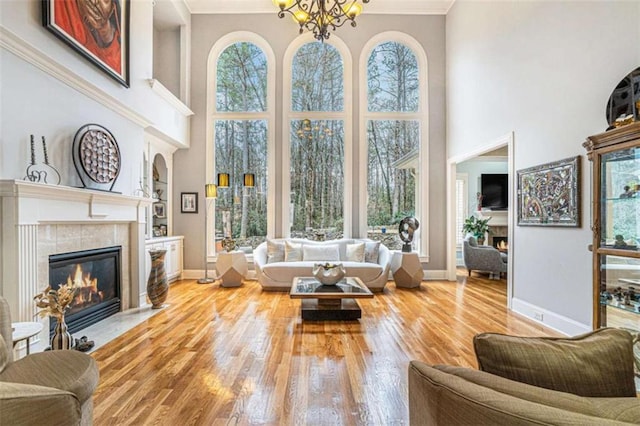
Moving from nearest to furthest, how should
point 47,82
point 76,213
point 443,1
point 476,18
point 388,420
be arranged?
point 388,420 → point 47,82 → point 76,213 → point 476,18 → point 443,1

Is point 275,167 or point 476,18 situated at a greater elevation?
point 476,18

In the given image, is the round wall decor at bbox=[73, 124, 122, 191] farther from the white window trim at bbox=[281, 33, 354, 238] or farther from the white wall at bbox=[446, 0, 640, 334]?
the white wall at bbox=[446, 0, 640, 334]

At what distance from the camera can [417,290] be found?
5.41 m

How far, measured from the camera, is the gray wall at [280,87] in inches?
249

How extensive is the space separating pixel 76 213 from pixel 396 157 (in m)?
5.21

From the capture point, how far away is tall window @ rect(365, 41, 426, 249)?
6.39 metres

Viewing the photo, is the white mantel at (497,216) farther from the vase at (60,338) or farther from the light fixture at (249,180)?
the vase at (60,338)

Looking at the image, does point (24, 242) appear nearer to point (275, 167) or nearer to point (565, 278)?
point (275, 167)

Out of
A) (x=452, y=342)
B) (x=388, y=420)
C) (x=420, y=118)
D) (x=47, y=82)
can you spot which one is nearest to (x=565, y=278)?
(x=452, y=342)

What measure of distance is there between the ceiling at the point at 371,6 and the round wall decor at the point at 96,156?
393 centimetres

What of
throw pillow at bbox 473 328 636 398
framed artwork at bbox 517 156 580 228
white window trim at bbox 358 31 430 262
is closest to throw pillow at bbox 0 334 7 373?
throw pillow at bbox 473 328 636 398

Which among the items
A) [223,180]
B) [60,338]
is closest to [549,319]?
[60,338]

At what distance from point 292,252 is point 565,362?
4.83 meters

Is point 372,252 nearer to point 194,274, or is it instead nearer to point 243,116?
point 194,274
